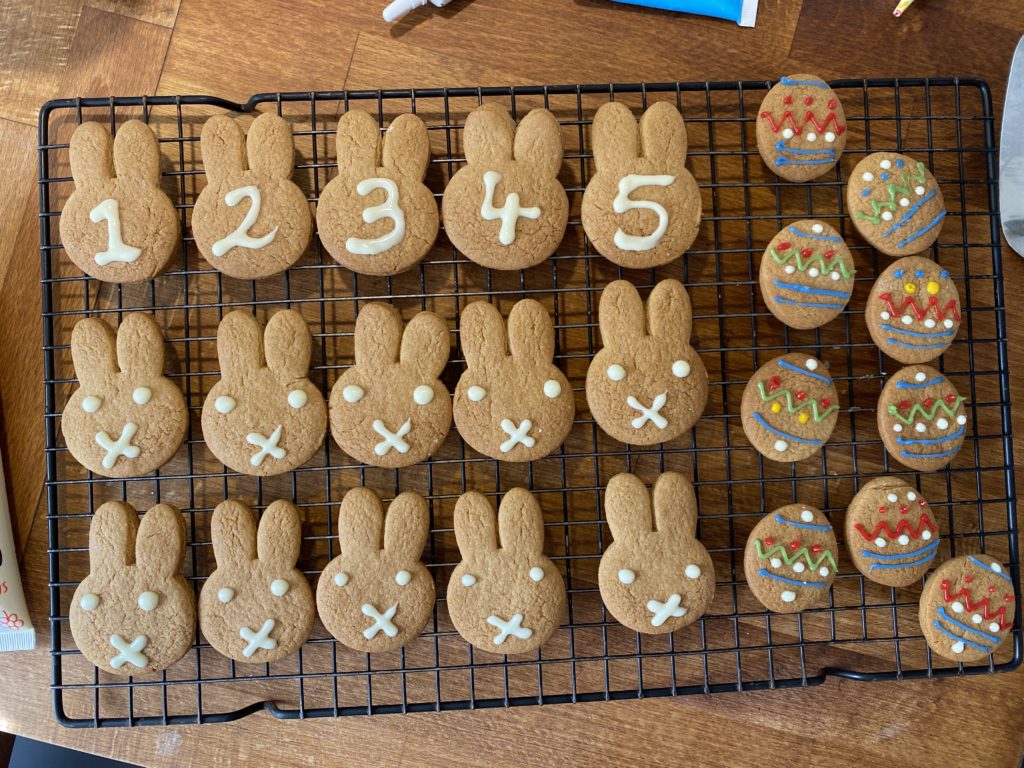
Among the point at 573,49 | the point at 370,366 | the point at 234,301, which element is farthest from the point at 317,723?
the point at 573,49

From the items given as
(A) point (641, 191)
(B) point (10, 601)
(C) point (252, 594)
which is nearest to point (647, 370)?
(A) point (641, 191)

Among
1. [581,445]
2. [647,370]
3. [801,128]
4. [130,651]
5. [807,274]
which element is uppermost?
[801,128]

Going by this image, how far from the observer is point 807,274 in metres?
1.11

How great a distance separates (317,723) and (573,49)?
1.23 metres

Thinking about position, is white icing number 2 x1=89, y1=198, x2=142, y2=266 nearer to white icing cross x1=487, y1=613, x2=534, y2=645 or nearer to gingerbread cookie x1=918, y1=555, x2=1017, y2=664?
white icing cross x1=487, y1=613, x2=534, y2=645

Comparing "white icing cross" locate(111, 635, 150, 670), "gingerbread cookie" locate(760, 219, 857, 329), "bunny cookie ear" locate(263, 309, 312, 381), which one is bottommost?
"white icing cross" locate(111, 635, 150, 670)

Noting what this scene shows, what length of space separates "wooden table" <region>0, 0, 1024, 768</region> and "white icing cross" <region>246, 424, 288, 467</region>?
0.42 metres

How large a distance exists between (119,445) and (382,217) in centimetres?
53

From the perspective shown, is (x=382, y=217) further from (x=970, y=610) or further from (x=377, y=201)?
(x=970, y=610)

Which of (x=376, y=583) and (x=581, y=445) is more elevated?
(x=581, y=445)

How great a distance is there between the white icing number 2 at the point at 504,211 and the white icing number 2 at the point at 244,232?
332mm

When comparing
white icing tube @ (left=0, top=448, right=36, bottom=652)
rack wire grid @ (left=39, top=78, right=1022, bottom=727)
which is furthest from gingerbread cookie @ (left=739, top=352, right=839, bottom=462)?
white icing tube @ (left=0, top=448, right=36, bottom=652)

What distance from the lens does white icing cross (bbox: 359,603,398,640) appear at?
43.3 inches

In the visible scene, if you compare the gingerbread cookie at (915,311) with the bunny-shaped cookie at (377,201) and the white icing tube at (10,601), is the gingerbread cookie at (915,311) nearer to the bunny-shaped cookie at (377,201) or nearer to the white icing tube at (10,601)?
the bunny-shaped cookie at (377,201)
